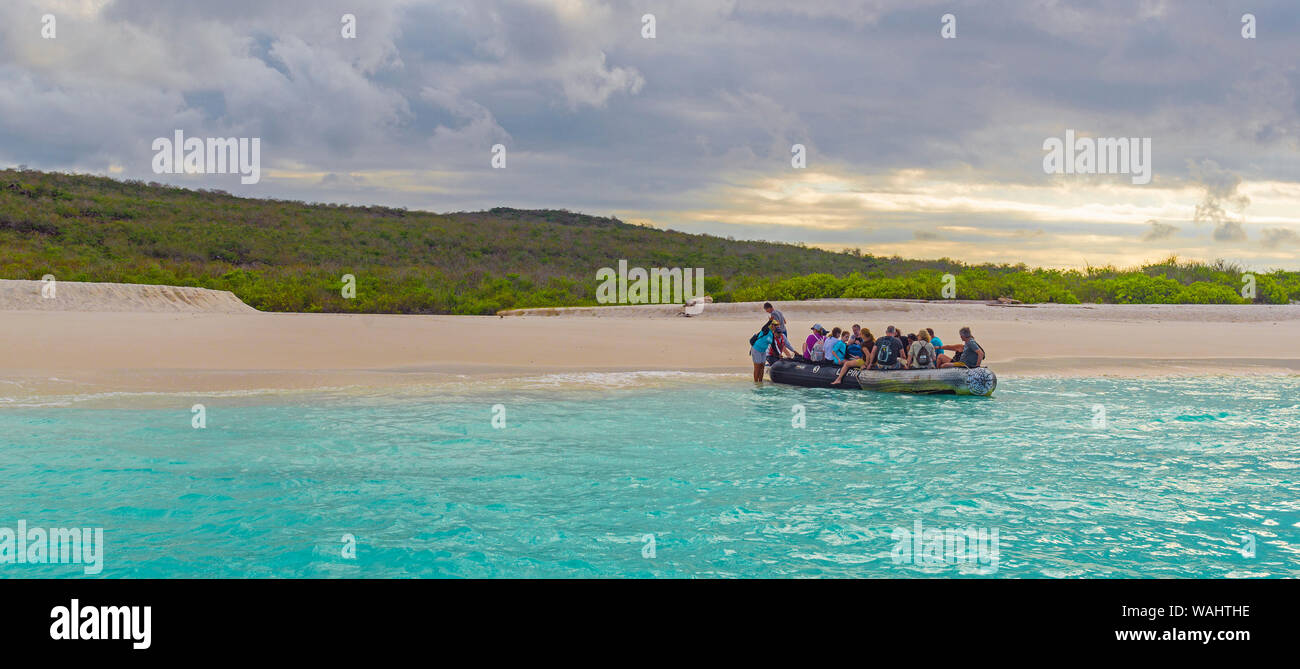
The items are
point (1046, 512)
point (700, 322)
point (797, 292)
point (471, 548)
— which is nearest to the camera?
point (471, 548)

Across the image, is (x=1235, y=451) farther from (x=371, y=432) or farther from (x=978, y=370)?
(x=371, y=432)

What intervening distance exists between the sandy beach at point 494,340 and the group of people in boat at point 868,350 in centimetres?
163

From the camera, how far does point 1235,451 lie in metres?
10.2

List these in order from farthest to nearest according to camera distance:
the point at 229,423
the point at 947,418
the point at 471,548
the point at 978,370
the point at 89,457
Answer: the point at 978,370 → the point at 947,418 → the point at 229,423 → the point at 89,457 → the point at 471,548

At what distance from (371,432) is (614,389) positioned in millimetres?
5137

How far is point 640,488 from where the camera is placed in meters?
8.22

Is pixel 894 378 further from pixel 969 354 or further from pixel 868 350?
pixel 969 354

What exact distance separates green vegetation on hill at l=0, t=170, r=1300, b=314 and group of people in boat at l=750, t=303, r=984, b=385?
56.2 ft

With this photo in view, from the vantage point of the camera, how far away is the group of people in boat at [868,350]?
50.3 ft

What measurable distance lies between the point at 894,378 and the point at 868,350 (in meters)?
1.05
